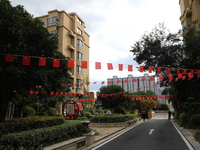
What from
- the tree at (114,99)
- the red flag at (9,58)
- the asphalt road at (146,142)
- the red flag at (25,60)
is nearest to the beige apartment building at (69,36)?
A: the tree at (114,99)

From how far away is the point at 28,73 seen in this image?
9.34 metres

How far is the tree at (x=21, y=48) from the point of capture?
7680mm

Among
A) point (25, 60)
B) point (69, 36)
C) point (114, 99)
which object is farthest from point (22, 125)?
point (69, 36)

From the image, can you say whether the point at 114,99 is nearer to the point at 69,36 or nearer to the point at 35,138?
the point at 69,36

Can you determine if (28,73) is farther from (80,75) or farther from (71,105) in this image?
(80,75)

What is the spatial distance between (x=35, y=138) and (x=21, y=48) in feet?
15.1

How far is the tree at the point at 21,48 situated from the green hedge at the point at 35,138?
300 centimetres

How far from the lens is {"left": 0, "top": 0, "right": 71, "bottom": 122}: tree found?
7.68 m

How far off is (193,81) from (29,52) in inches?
659

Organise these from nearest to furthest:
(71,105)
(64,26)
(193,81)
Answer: (71,105), (193,81), (64,26)

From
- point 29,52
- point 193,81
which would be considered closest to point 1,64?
point 29,52

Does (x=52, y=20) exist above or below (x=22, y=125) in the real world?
above

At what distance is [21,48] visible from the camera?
854cm

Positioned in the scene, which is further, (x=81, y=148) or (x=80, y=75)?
(x=80, y=75)
